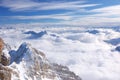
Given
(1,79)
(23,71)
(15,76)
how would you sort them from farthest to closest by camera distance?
(23,71), (15,76), (1,79)

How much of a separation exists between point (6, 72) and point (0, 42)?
21.5 feet

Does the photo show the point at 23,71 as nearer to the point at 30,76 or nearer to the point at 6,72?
the point at 30,76

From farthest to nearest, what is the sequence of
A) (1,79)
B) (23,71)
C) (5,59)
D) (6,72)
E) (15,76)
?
(23,71)
(15,76)
(5,59)
(6,72)
(1,79)

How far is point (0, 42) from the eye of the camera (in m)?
62.7

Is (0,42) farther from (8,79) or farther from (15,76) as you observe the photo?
(15,76)

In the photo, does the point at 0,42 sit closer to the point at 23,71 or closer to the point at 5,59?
the point at 5,59

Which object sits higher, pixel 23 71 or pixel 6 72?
pixel 23 71

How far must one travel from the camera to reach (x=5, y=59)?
7419 centimetres

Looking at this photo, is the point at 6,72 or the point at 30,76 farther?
the point at 30,76

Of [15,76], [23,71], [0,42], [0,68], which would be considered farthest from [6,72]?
[23,71]

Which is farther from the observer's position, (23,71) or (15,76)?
(23,71)

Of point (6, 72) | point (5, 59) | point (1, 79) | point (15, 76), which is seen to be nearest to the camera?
point (1, 79)

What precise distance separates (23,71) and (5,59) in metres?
125

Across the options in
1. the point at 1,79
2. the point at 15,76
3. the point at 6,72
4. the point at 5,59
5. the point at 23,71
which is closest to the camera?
the point at 1,79
